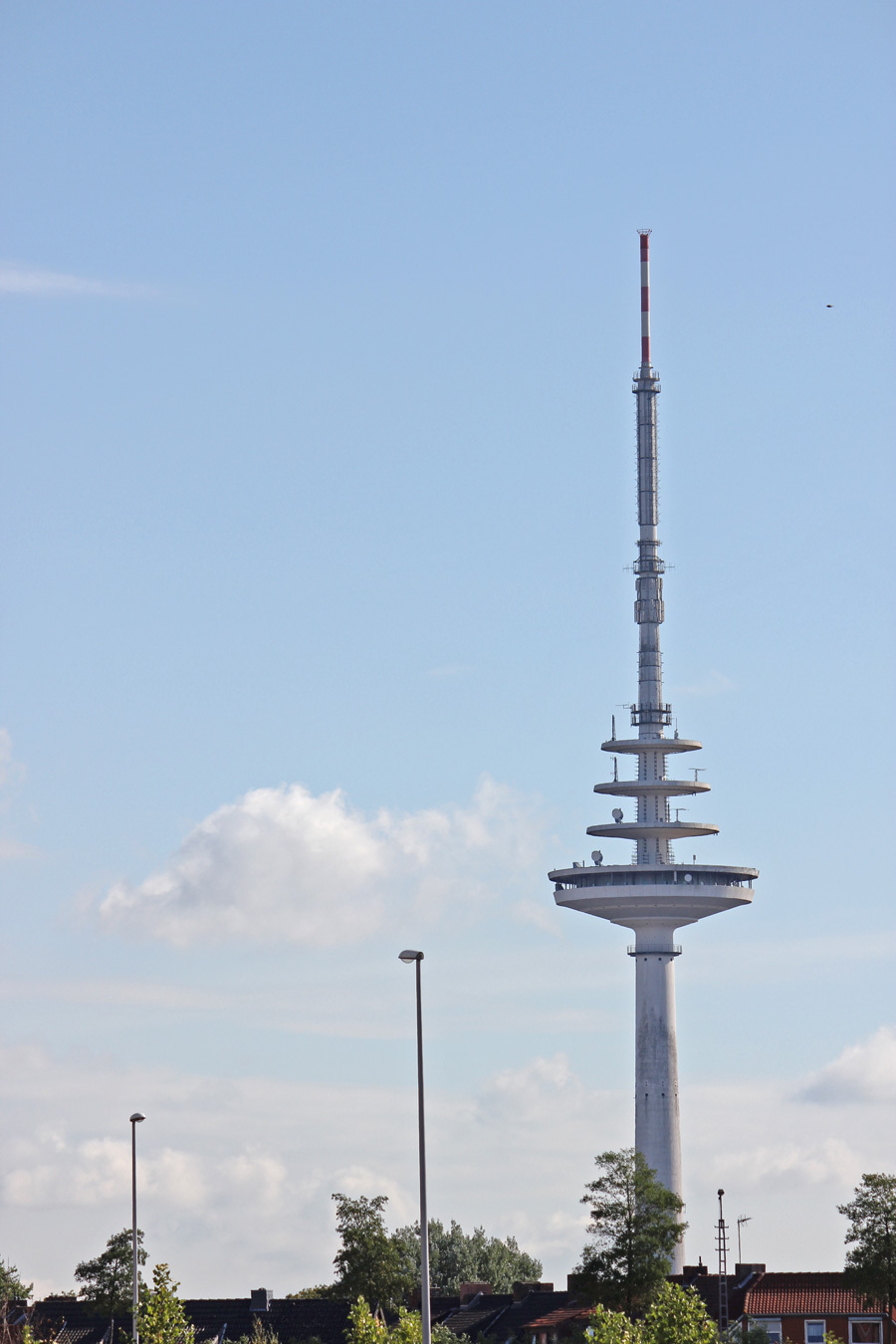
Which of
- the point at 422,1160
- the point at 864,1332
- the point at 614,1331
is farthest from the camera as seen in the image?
the point at 864,1332

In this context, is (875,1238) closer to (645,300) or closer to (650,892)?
(650,892)

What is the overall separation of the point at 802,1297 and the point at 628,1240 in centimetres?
1408

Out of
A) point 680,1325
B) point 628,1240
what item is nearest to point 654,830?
point 628,1240

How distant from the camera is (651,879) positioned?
16725cm

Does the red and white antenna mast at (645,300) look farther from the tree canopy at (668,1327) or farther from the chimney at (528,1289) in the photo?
the tree canopy at (668,1327)

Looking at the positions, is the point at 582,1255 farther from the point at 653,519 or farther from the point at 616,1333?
the point at 653,519

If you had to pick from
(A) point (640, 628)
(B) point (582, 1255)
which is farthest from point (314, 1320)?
→ (A) point (640, 628)

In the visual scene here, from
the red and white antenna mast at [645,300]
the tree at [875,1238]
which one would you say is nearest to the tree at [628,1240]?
the tree at [875,1238]

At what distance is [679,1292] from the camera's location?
275ft

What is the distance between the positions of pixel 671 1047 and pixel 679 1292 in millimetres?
83793

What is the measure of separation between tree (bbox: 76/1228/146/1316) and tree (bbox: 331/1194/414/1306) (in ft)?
37.1

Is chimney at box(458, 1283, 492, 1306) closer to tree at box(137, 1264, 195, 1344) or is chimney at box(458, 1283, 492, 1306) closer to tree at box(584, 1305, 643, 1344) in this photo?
tree at box(584, 1305, 643, 1344)

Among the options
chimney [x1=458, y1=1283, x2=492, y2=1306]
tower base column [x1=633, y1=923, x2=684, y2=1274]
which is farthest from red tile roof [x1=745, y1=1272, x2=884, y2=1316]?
tower base column [x1=633, y1=923, x2=684, y2=1274]

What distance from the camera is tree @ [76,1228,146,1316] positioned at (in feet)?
397
